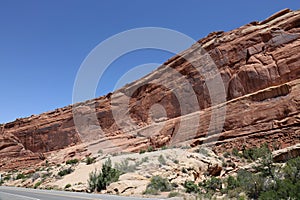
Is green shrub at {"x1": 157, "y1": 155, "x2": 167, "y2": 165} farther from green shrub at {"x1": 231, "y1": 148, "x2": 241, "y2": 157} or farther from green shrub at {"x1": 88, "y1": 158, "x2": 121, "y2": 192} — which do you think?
green shrub at {"x1": 231, "y1": 148, "x2": 241, "y2": 157}

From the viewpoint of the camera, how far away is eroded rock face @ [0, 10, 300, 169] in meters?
24.1

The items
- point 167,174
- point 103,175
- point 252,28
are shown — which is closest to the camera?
point 167,174

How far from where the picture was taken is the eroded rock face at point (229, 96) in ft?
79.2

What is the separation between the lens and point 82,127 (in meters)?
56.3

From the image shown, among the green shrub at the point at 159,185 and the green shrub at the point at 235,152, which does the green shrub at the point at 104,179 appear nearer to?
the green shrub at the point at 159,185

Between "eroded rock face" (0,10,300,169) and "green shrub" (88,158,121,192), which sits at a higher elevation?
"eroded rock face" (0,10,300,169)

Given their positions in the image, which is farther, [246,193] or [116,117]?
[116,117]

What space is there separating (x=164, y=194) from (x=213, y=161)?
745cm

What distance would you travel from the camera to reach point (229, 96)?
30797 mm

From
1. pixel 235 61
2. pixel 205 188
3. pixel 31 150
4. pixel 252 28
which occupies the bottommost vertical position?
pixel 205 188

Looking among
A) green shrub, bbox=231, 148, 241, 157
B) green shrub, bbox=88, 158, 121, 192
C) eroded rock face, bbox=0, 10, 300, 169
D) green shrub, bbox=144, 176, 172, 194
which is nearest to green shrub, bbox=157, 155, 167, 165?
green shrub, bbox=88, 158, 121, 192

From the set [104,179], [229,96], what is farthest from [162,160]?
[229,96]

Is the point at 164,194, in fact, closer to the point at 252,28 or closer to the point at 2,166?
the point at 252,28

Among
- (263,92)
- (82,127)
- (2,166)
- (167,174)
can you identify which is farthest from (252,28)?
(2,166)
